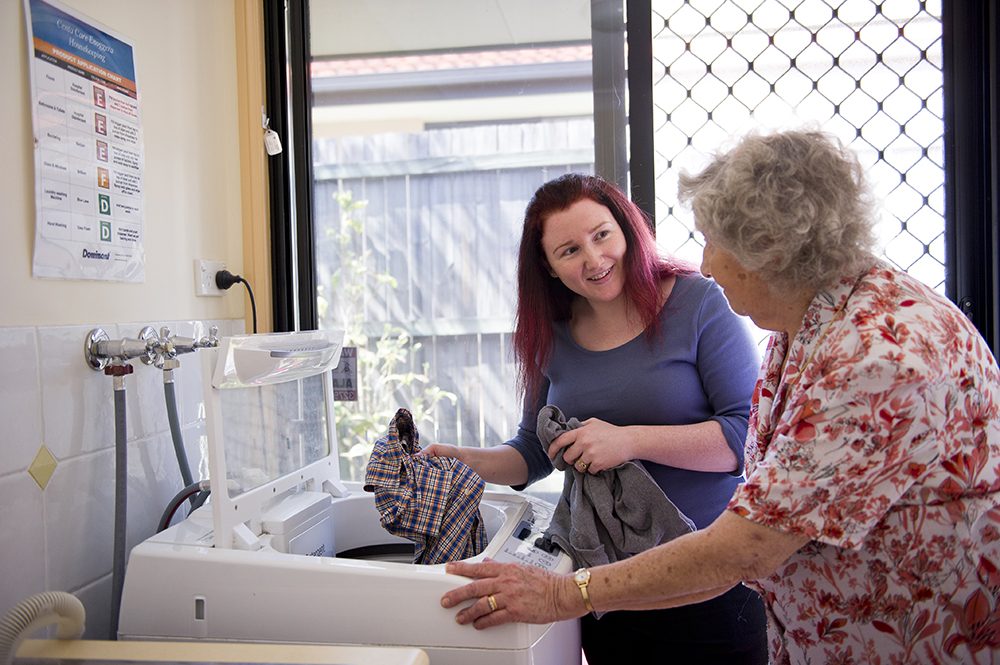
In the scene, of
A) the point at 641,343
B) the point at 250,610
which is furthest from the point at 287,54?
the point at 250,610

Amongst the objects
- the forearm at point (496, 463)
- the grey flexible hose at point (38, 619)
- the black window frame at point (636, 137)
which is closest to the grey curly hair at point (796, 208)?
the forearm at point (496, 463)

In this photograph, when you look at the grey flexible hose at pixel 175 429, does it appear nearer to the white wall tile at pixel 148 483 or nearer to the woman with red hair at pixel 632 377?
the white wall tile at pixel 148 483

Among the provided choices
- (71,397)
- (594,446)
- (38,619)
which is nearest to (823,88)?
(594,446)

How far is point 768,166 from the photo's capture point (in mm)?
822

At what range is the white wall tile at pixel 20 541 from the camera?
3.35 ft

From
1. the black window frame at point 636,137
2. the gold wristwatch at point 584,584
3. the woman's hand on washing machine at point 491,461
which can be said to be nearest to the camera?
the gold wristwatch at point 584,584

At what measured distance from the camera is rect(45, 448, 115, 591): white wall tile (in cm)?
111

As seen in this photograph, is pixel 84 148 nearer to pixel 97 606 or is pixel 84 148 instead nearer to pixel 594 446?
pixel 97 606

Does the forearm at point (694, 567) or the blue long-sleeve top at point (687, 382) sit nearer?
the forearm at point (694, 567)

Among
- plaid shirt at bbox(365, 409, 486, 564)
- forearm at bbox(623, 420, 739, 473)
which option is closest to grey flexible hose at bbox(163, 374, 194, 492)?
plaid shirt at bbox(365, 409, 486, 564)

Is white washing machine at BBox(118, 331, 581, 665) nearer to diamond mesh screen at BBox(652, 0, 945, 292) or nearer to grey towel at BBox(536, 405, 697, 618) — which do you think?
grey towel at BBox(536, 405, 697, 618)

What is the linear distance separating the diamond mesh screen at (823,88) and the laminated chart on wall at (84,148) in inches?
45.7

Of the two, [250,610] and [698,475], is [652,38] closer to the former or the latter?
[698,475]

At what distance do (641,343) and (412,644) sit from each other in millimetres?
665
